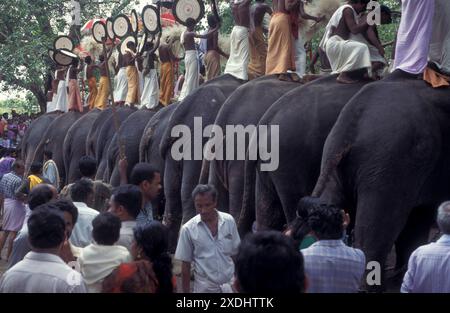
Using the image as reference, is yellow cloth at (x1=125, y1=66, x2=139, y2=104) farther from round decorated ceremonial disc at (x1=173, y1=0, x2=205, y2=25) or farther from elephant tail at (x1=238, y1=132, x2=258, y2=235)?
elephant tail at (x1=238, y1=132, x2=258, y2=235)

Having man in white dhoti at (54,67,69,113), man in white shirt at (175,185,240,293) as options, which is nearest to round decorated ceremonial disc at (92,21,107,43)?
man in white dhoti at (54,67,69,113)

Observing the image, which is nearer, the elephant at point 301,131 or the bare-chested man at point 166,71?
the elephant at point 301,131

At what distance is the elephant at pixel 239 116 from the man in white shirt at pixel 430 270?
3783 mm

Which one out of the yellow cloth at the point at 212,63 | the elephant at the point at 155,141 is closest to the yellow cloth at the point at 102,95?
the elephant at the point at 155,141

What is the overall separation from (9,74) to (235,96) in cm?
1265

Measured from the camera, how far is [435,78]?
A: 6.84 meters

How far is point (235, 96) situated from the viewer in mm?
8875

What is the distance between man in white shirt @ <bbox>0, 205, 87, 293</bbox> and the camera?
4000 mm

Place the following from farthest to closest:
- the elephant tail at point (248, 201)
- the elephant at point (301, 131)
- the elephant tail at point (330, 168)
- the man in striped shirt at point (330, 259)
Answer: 1. the elephant tail at point (248, 201)
2. the elephant at point (301, 131)
3. the elephant tail at point (330, 168)
4. the man in striped shirt at point (330, 259)

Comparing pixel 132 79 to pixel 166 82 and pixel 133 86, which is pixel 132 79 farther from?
pixel 166 82

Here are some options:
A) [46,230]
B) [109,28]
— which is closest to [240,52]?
[109,28]

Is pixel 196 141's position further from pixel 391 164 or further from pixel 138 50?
pixel 138 50

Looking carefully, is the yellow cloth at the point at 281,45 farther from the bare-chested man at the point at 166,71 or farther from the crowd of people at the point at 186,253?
Answer: the bare-chested man at the point at 166,71

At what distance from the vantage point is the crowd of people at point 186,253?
339 centimetres
